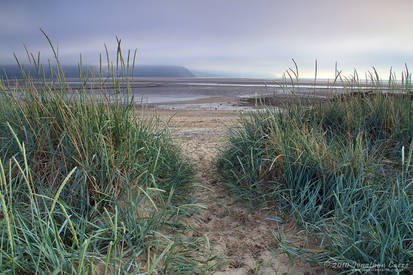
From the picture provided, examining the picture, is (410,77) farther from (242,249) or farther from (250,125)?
(242,249)

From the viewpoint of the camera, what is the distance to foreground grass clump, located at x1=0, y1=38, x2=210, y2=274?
1.78 metres

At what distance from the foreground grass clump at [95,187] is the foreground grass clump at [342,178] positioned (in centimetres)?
83

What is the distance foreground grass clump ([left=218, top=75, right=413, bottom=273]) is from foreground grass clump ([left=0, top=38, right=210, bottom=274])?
0.83 metres

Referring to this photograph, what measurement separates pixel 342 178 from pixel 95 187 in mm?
2196

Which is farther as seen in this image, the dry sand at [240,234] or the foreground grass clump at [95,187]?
the dry sand at [240,234]

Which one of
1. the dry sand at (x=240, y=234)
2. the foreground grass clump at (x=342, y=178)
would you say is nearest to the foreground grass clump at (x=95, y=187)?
the dry sand at (x=240, y=234)

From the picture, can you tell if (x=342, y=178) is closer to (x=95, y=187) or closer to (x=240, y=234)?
(x=240, y=234)

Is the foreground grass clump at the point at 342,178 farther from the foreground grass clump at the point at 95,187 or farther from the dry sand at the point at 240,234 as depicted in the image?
the foreground grass clump at the point at 95,187

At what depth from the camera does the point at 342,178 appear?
99.6 inches

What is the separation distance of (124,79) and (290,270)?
6.73 ft

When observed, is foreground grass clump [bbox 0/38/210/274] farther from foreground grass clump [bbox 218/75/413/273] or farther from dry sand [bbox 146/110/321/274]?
foreground grass clump [bbox 218/75/413/273]

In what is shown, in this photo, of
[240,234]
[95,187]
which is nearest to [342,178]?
[240,234]

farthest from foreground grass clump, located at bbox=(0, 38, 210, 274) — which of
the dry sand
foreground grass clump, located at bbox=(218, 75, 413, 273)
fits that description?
foreground grass clump, located at bbox=(218, 75, 413, 273)

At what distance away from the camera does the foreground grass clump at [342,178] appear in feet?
5.78
